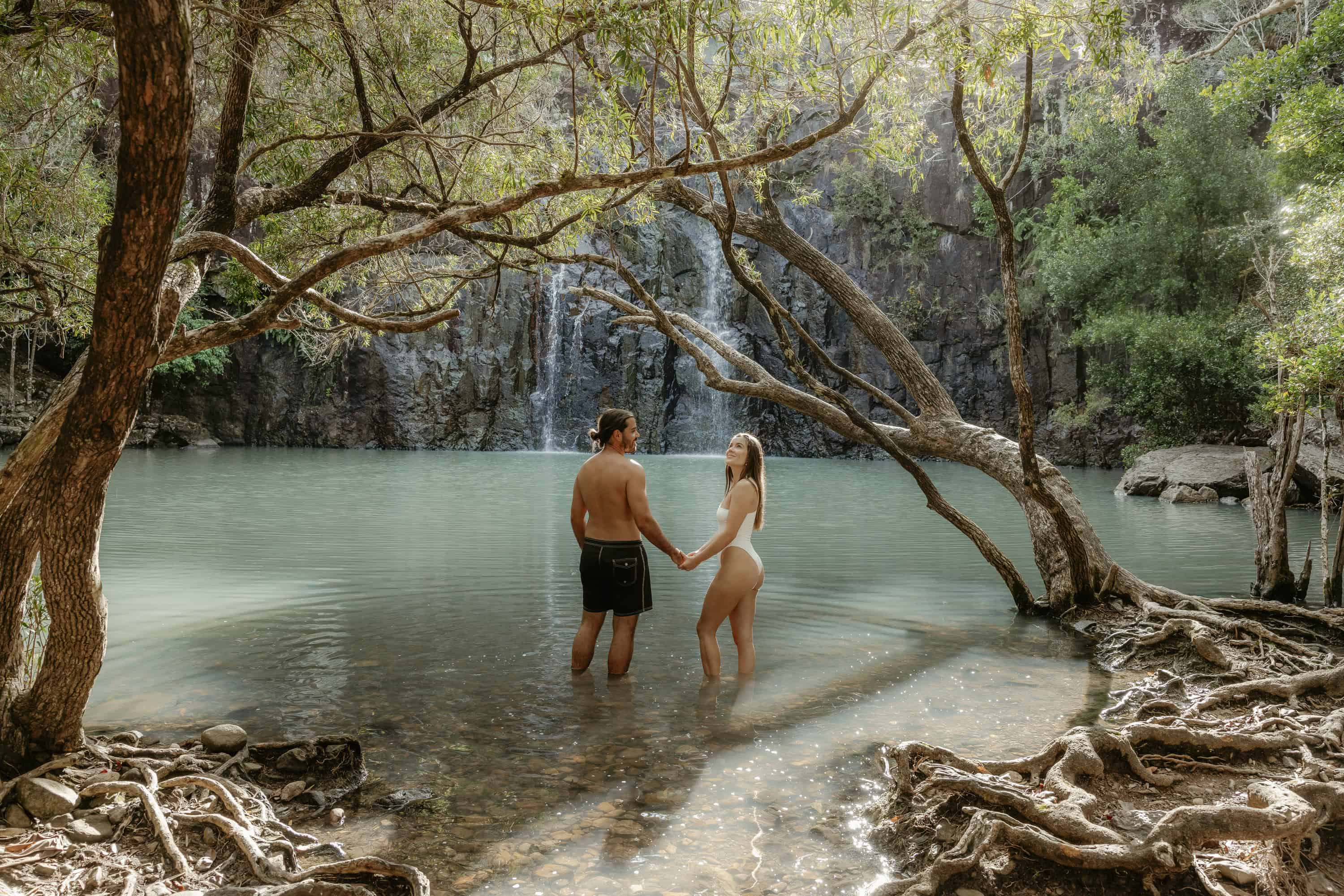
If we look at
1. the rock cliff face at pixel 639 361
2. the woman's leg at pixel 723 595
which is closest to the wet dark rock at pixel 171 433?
the rock cliff face at pixel 639 361

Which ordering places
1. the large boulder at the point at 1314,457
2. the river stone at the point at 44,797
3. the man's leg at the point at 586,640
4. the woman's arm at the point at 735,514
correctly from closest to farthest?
the river stone at the point at 44,797 → the woman's arm at the point at 735,514 → the man's leg at the point at 586,640 → the large boulder at the point at 1314,457

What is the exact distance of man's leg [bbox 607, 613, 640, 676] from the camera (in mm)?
6195

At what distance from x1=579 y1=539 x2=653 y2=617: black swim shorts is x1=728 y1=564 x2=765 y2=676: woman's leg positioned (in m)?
0.72

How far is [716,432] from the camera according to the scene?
3847 centimetres

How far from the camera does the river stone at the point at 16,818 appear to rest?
352 centimetres

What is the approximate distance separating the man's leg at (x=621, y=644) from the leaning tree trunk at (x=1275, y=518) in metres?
6.91

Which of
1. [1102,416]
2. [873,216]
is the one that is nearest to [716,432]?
[873,216]

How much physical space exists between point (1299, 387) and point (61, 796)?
9.85 m

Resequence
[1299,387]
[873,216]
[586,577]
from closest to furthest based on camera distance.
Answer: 1. [586,577]
2. [1299,387]
3. [873,216]

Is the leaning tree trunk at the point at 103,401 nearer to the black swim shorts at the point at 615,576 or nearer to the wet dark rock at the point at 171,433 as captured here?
the black swim shorts at the point at 615,576

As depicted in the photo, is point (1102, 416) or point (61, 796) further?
point (1102, 416)

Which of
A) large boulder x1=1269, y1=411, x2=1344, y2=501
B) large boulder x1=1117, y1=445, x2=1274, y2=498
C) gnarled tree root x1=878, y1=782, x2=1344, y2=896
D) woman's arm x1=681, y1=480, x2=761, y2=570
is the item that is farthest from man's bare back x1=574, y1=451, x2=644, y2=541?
large boulder x1=1117, y1=445, x2=1274, y2=498

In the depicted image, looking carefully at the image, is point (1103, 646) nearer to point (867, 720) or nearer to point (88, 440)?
point (867, 720)

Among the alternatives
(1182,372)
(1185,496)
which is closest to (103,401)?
(1185,496)
